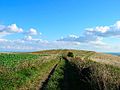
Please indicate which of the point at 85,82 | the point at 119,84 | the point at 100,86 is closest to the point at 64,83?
the point at 85,82

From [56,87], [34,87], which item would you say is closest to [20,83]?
[34,87]

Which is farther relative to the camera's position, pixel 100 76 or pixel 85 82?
pixel 85 82

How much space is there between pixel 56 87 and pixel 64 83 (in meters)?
2.52

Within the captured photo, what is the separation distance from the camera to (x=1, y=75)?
28.4 m

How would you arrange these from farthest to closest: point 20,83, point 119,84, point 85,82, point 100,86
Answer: point 20,83 < point 85,82 < point 100,86 < point 119,84

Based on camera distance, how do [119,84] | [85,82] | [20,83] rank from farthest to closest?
[20,83]
[85,82]
[119,84]

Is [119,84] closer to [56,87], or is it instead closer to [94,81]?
[94,81]

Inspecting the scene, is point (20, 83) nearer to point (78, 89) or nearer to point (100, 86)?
point (78, 89)

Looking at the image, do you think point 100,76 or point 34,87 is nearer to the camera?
point 100,76

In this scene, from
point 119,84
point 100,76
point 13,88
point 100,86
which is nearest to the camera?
point 119,84

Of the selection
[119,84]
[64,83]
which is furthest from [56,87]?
[119,84]

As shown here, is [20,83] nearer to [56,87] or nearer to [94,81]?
[56,87]

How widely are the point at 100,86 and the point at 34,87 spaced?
25.8 ft

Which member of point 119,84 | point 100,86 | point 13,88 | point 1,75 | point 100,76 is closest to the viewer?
point 119,84
